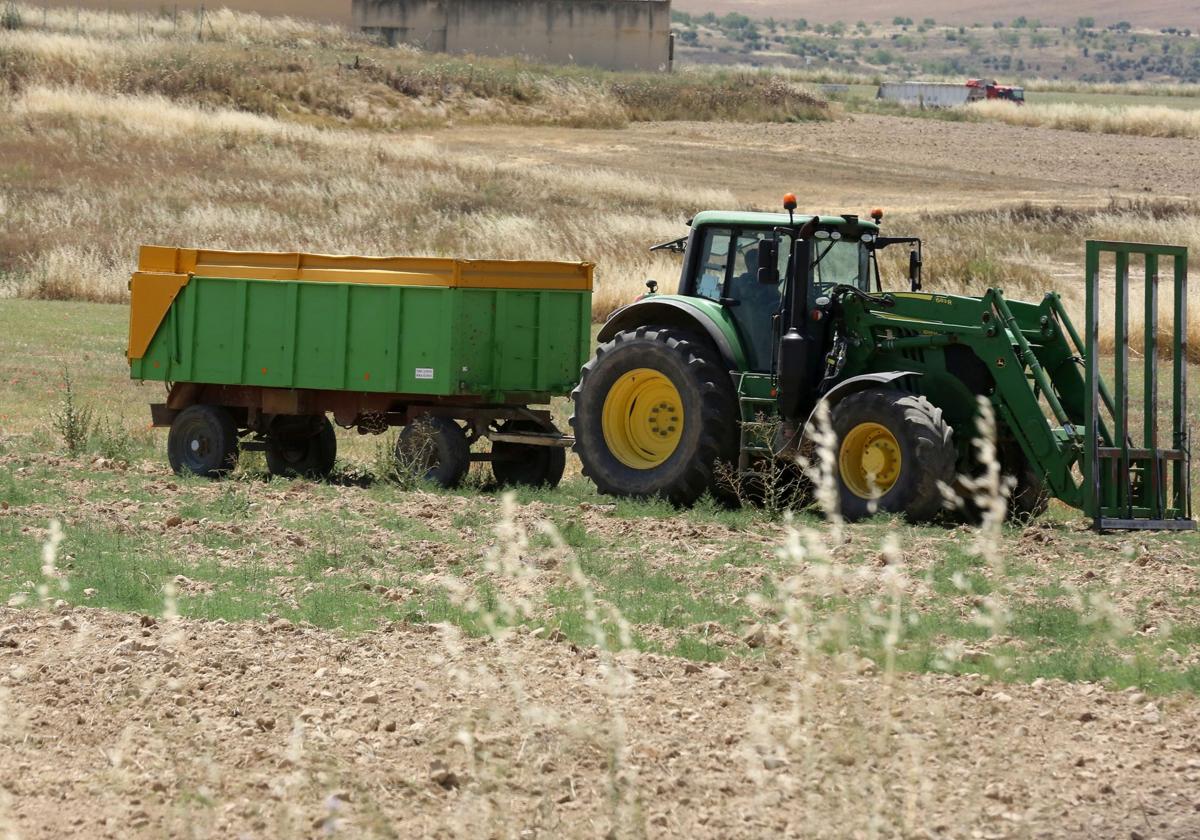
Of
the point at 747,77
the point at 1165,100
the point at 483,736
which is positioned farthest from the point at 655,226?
the point at 1165,100

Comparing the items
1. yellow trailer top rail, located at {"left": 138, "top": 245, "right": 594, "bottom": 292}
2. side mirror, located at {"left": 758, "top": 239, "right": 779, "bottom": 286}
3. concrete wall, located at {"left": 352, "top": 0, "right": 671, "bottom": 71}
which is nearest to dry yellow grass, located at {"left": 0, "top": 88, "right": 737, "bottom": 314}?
yellow trailer top rail, located at {"left": 138, "top": 245, "right": 594, "bottom": 292}

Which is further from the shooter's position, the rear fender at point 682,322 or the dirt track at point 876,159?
the dirt track at point 876,159

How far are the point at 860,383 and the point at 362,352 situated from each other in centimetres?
451

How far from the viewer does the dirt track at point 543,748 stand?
6062mm

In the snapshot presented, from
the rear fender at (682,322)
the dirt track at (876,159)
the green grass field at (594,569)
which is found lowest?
the green grass field at (594,569)

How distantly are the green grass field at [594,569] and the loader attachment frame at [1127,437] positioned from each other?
260 millimetres

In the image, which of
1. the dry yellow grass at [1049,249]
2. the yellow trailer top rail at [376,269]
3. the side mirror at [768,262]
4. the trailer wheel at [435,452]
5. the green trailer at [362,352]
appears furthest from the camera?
the dry yellow grass at [1049,249]

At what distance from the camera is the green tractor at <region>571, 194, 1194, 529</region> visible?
12008 mm

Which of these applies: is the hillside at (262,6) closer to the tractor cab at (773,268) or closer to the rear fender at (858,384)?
the tractor cab at (773,268)

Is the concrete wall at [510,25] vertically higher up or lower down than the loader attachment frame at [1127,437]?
higher up

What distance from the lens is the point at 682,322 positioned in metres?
14.0

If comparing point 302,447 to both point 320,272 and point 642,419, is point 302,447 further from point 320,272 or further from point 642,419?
point 642,419

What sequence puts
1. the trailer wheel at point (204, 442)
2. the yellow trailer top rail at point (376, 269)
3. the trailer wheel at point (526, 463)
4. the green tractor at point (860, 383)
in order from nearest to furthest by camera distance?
the green tractor at point (860, 383), the yellow trailer top rail at point (376, 269), the trailer wheel at point (526, 463), the trailer wheel at point (204, 442)

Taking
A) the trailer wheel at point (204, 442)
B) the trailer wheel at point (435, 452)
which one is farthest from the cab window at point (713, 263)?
the trailer wheel at point (204, 442)
